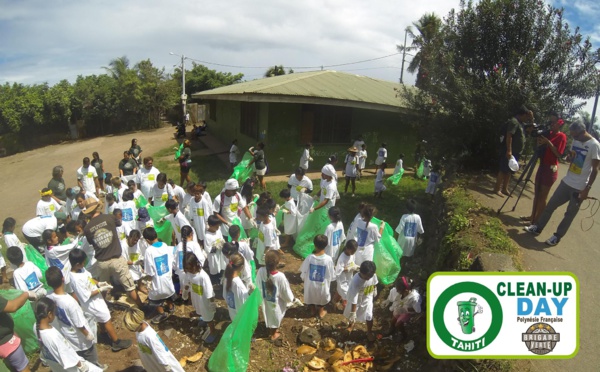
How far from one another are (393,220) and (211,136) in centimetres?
1585

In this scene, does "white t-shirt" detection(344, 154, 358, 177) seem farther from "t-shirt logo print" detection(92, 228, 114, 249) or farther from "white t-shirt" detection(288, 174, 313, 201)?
"t-shirt logo print" detection(92, 228, 114, 249)

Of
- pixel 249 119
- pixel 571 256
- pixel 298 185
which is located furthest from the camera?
pixel 249 119

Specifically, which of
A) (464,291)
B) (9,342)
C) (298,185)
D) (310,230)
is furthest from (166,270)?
(464,291)

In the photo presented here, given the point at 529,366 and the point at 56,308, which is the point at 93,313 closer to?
the point at 56,308

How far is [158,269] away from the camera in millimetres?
5258

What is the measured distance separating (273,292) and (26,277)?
132 inches

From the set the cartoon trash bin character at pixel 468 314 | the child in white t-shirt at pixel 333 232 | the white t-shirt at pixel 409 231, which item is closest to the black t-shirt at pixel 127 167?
the child in white t-shirt at pixel 333 232

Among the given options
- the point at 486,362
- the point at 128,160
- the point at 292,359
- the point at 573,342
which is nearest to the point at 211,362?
the point at 292,359

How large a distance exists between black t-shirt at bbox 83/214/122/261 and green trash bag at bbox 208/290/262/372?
2445 millimetres

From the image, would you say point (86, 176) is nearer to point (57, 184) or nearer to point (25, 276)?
point (57, 184)

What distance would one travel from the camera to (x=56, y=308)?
158 inches

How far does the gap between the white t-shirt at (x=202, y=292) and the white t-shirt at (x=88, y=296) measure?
108 cm

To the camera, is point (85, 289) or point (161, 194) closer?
point (85, 289)

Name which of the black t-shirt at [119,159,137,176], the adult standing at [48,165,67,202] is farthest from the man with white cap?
the adult standing at [48,165,67,202]
